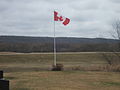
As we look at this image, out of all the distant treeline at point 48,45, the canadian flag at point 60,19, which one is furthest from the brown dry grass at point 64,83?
the distant treeline at point 48,45

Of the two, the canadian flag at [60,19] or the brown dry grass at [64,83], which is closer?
the brown dry grass at [64,83]

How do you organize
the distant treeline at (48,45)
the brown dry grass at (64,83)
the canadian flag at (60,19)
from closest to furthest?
1. the brown dry grass at (64,83)
2. the canadian flag at (60,19)
3. the distant treeline at (48,45)

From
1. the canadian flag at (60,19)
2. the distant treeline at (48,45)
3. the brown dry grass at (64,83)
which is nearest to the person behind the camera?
the brown dry grass at (64,83)

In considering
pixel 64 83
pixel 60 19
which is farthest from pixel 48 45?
pixel 64 83

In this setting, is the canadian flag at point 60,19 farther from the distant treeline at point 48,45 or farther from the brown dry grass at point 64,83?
the distant treeline at point 48,45

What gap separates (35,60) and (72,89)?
80.9 ft

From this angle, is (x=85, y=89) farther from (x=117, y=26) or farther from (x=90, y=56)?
(x=90, y=56)

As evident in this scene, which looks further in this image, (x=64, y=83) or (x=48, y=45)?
(x=48, y=45)

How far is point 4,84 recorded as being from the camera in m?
6.85

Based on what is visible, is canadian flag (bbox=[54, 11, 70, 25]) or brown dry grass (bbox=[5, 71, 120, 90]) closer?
brown dry grass (bbox=[5, 71, 120, 90])

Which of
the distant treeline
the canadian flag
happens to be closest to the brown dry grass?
the canadian flag

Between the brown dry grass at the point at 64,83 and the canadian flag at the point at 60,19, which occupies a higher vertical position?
the canadian flag at the point at 60,19

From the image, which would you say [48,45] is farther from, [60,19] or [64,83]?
[64,83]

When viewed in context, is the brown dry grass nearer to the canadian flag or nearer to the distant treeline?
the canadian flag
